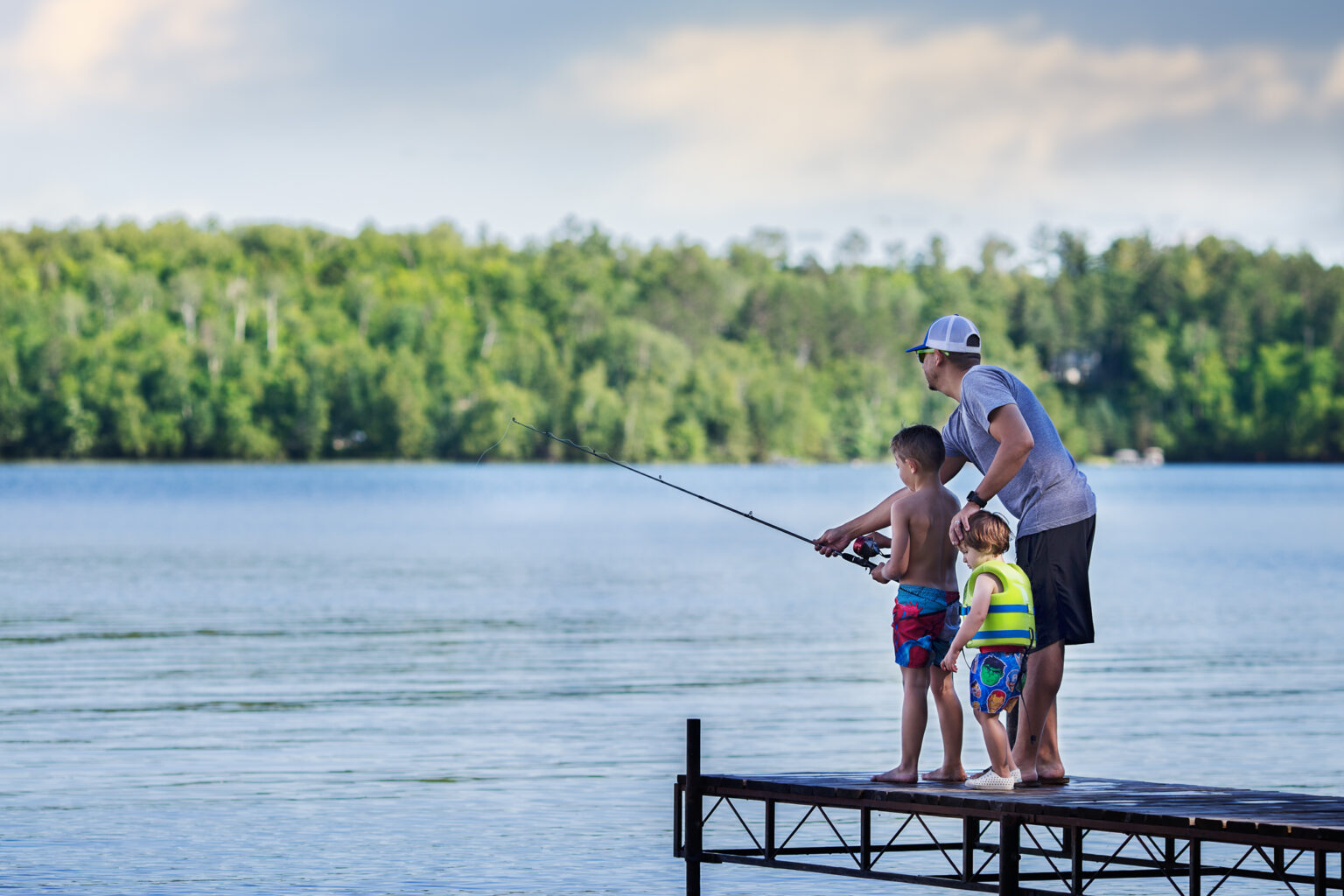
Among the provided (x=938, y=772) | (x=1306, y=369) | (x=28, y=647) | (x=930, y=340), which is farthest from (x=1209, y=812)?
(x=1306, y=369)

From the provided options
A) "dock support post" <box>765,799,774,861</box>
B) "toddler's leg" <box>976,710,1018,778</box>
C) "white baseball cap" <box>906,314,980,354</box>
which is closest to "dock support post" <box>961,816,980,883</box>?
"toddler's leg" <box>976,710,1018,778</box>

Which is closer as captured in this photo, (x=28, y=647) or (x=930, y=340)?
(x=930, y=340)

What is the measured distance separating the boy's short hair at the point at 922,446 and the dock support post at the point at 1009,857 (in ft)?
4.16

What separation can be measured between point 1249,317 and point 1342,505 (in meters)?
84.2

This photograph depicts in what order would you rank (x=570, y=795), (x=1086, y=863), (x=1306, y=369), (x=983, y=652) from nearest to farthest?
(x=983, y=652)
(x=1086, y=863)
(x=570, y=795)
(x=1306, y=369)

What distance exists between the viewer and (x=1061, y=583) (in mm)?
7023

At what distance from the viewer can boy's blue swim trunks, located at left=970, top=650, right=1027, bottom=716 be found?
7.01 meters

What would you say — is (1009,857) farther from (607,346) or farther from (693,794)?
(607,346)

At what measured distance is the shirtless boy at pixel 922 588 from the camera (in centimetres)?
721

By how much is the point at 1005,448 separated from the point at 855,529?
77 cm

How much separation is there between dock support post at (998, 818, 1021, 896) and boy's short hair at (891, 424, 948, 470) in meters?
1.27

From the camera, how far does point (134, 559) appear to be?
119 ft

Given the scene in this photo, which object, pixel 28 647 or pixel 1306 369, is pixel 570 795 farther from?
pixel 1306 369

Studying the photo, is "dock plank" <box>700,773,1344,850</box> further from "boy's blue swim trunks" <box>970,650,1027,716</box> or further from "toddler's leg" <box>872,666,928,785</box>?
"boy's blue swim trunks" <box>970,650,1027,716</box>
